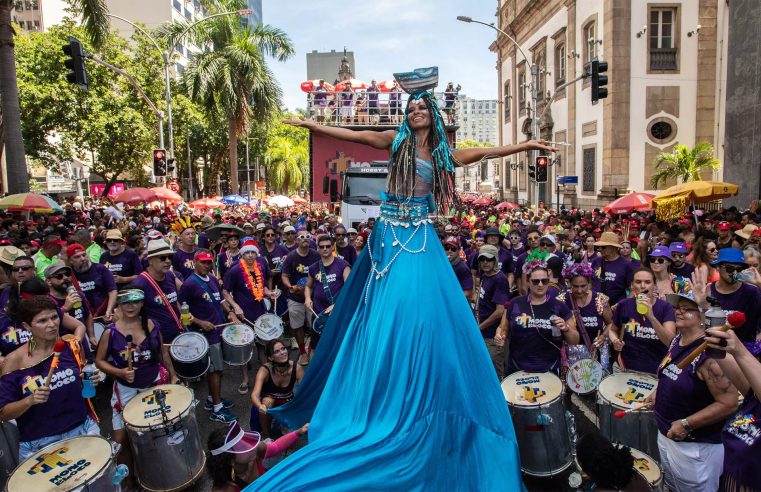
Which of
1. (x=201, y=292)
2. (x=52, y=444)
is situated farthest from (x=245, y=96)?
(x=52, y=444)

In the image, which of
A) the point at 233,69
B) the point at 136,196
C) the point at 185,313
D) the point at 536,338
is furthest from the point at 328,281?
the point at 233,69

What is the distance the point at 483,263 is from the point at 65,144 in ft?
105

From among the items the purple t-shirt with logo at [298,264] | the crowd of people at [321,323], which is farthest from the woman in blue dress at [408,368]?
the purple t-shirt with logo at [298,264]

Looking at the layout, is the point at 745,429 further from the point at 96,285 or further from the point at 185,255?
the point at 185,255

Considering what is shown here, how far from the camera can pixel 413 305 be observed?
3.19m

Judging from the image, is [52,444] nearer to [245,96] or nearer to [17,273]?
[17,273]

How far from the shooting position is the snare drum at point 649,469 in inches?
137

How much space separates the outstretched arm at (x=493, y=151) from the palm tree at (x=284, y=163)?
2046 inches

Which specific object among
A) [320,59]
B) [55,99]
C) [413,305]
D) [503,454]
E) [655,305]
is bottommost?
[503,454]

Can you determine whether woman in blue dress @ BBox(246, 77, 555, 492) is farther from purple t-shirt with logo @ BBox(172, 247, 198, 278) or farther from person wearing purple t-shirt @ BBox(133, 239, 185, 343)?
purple t-shirt with logo @ BBox(172, 247, 198, 278)

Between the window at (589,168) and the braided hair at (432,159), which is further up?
the window at (589,168)

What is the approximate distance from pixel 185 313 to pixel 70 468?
2804mm

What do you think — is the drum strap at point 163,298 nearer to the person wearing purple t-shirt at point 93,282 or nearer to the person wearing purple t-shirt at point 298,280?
the person wearing purple t-shirt at point 93,282

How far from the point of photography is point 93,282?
673 cm
